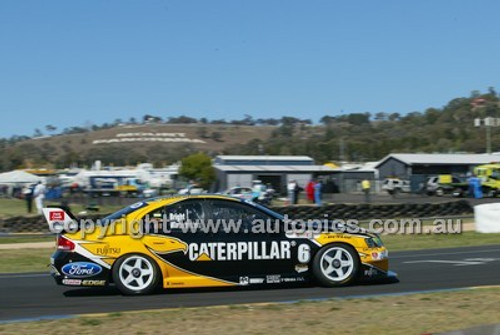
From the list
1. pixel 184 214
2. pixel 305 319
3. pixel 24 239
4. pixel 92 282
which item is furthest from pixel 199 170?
pixel 305 319

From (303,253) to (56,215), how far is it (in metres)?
3.27

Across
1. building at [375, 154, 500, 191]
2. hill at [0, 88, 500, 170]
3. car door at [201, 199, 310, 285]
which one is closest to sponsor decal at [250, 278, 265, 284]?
car door at [201, 199, 310, 285]

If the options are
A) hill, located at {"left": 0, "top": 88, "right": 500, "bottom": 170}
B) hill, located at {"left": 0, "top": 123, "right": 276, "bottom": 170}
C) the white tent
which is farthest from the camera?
hill, located at {"left": 0, "top": 123, "right": 276, "bottom": 170}

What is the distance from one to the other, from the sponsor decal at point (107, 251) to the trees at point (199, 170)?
61180 millimetres

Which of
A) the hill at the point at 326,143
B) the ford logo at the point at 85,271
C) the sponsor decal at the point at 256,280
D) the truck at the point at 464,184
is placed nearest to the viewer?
the ford logo at the point at 85,271

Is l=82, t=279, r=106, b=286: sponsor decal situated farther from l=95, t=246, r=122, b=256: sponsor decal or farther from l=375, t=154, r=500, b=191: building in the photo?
l=375, t=154, r=500, b=191: building

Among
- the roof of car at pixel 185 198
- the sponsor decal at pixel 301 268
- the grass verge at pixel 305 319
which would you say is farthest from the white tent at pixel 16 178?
the grass verge at pixel 305 319

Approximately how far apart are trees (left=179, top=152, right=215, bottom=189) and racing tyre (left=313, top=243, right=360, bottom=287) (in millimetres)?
60927

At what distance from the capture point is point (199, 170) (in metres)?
78.6

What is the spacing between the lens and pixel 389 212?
24.6 m

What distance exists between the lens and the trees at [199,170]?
7212cm

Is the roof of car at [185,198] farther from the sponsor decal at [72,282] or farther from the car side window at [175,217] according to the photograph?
the sponsor decal at [72,282]

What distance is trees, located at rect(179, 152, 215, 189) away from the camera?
7212cm

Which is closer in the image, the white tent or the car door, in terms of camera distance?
the car door
